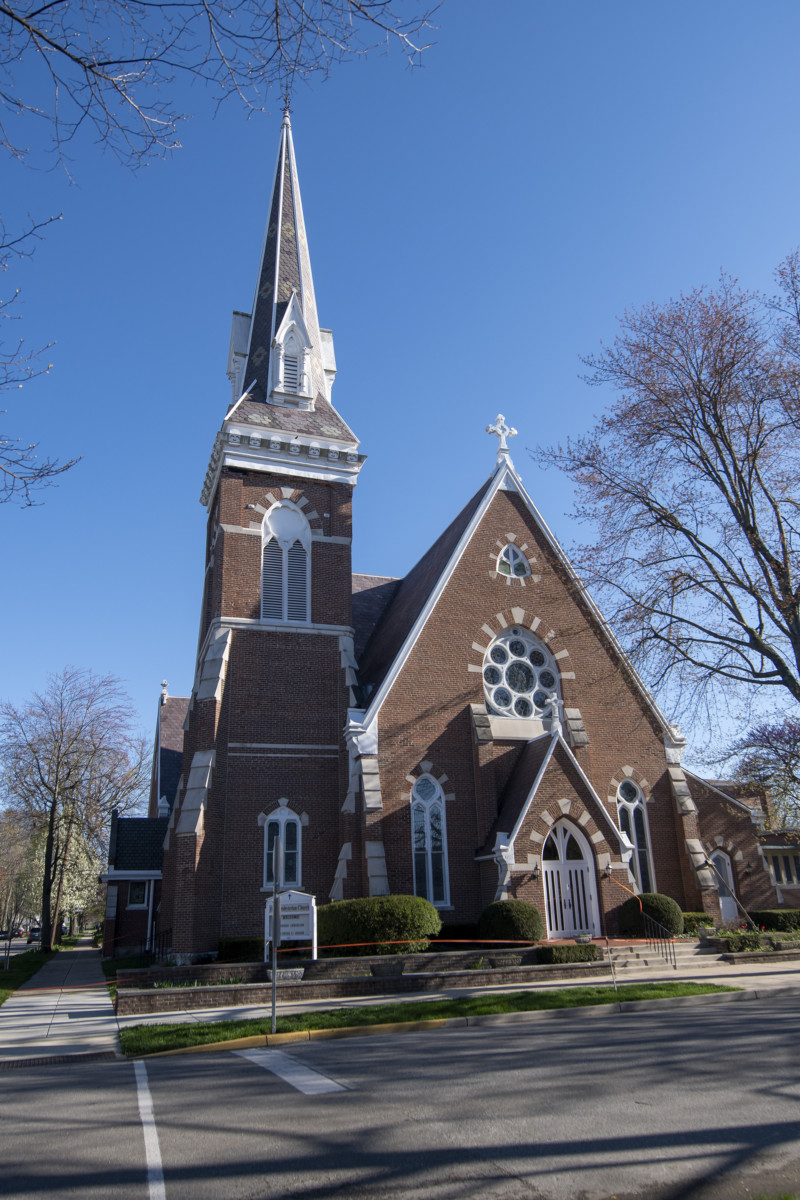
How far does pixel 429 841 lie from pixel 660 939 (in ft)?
20.2

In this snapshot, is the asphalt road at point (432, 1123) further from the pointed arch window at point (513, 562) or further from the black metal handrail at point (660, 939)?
the pointed arch window at point (513, 562)

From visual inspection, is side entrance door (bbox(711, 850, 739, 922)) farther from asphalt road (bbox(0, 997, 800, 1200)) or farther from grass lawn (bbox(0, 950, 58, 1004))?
grass lawn (bbox(0, 950, 58, 1004))

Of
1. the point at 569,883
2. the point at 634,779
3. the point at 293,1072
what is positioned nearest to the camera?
the point at 293,1072

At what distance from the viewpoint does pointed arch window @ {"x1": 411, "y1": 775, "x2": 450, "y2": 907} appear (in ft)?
73.2

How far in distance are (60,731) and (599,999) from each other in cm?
3664

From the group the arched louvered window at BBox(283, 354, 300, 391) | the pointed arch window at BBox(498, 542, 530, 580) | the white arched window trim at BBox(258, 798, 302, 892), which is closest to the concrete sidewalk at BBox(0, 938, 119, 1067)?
the white arched window trim at BBox(258, 798, 302, 892)

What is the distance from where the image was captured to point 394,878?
2164cm

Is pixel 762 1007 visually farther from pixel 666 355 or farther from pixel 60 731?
pixel 60 731

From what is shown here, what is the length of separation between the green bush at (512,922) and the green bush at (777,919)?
27.4 feet

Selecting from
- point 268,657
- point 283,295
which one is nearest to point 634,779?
point 268,657

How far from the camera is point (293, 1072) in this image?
355 inches

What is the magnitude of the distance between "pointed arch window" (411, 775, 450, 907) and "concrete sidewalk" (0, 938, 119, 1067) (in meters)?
7.98

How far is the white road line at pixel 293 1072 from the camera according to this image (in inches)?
318

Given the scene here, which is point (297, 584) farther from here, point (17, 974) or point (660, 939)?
point (17, 974)
